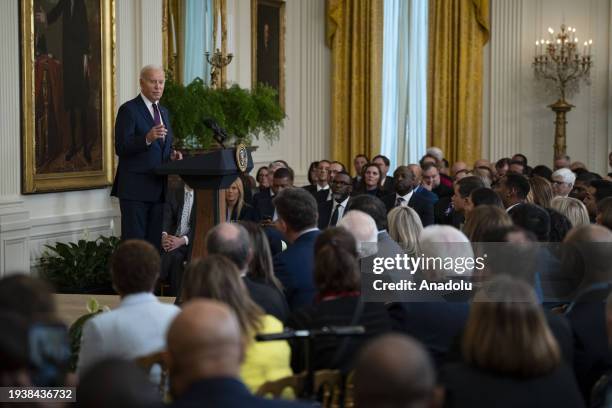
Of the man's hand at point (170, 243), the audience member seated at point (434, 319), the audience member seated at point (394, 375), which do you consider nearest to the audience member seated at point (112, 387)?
the audience member seated at point (394, 375)

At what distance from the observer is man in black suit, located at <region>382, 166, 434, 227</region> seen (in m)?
9.16

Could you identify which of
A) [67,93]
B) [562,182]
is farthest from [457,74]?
[67,93]

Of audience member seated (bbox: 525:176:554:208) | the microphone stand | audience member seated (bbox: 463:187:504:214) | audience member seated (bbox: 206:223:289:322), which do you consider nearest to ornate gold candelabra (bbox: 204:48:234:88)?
audience member seated (bbox: 525:176:554:208)

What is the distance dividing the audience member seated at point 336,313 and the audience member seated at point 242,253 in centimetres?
35

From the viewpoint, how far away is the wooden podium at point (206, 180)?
683 centimetres

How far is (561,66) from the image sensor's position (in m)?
14.5

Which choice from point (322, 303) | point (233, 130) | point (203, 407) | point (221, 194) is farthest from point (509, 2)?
point (203, 407)

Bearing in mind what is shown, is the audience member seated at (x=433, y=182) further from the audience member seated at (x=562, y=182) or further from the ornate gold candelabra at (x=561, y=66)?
the ornate gold candelabra at (x=561, y=66)

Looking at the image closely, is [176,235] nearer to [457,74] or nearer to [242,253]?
[242,253]

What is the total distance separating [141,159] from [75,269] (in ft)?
7.31

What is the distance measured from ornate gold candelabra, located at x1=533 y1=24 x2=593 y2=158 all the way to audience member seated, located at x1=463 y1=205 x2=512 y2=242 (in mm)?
9157

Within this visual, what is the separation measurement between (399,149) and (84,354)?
40.4 feet

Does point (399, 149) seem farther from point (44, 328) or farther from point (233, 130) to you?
point (44, 328)

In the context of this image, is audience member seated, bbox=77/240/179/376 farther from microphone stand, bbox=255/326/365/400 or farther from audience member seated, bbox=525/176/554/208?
audience member seated, bbox=525/176/554/208
